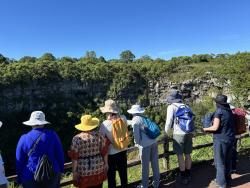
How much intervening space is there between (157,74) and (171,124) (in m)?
53.2

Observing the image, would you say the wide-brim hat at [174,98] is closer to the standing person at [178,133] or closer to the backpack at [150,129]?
the standing person at [178,133]

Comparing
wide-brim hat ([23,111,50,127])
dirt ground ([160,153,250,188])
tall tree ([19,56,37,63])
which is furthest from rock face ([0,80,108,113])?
wide-brim hat ([23,111,50,127])

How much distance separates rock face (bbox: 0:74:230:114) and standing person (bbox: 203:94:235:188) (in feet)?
135

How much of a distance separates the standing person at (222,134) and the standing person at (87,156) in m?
2.10

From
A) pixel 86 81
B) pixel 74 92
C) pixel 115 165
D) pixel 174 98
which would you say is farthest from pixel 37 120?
pixel 86 81

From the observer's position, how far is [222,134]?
651 centimetres

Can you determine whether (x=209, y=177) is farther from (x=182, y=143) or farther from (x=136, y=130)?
(x=136, y=130)

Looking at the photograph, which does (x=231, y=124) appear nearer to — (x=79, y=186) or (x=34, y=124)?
(x=79, y=186)

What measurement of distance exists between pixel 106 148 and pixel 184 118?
5.86 ft

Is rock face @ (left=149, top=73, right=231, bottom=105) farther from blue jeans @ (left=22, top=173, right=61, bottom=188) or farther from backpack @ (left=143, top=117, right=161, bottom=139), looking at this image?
blue jeans @ (left=22, top=173, right=61, bottom=188)

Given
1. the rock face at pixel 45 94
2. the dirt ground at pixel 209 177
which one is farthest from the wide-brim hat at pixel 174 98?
the rock face at pixel 45 94

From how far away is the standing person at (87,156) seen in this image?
17.7 feet

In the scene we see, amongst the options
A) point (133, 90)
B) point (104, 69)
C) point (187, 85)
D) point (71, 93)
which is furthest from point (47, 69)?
point (187, 85)

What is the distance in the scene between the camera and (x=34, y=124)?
5.01 meters
